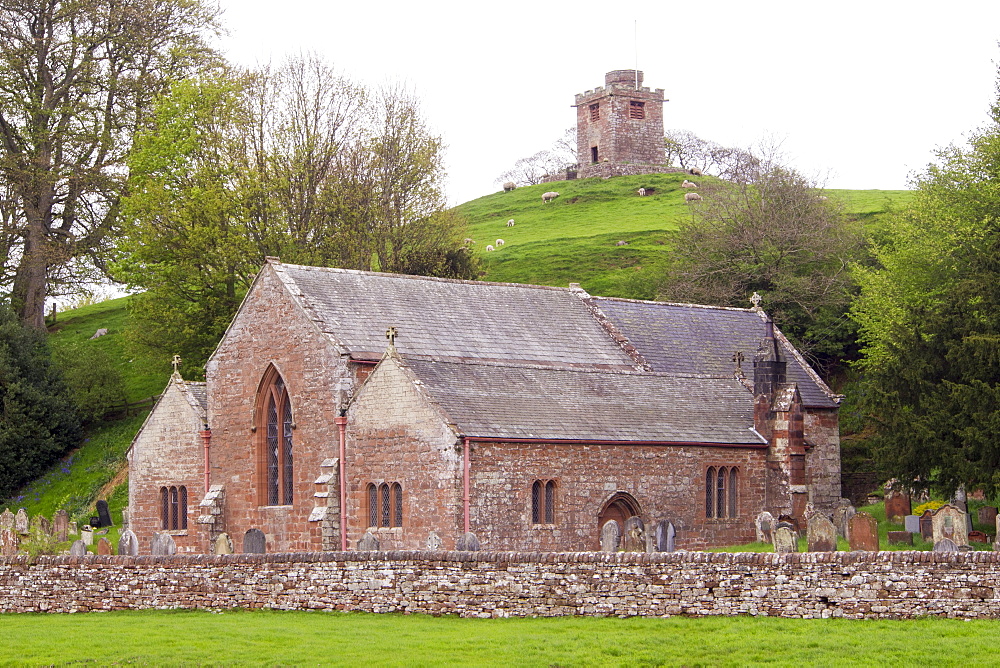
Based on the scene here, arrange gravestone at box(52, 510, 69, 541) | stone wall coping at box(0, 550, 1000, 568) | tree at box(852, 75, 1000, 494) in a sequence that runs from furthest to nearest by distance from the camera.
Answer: gravestone at box(52, 510, 69, 541) < tree at box(852, 75, 1000, 494) < stone wall coping at box(0, 550, 1000, 568)

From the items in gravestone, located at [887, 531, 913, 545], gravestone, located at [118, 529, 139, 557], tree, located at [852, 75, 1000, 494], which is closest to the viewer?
gravestone, located at [887, 531, 913, 545]

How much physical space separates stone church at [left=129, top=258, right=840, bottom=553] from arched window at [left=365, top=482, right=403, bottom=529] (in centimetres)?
6

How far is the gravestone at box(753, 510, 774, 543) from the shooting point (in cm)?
3788

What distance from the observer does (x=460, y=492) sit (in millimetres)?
35250

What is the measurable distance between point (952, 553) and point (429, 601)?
958 centimetres

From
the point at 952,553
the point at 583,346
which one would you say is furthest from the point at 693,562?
the point at 583,346

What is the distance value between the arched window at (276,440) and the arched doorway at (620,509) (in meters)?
9.66

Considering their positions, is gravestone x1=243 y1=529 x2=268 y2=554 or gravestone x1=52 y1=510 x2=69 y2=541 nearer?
gravestone x1=243 y1=529 x2=268 y2=554

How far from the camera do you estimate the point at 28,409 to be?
60344mm

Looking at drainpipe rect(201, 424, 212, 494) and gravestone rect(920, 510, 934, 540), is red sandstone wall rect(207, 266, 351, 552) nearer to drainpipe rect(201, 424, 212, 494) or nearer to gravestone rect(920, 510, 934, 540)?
drainpipe rect(201, 424, 212, 494)

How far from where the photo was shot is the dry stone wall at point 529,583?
2084cm

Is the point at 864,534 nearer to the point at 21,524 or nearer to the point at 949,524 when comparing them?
the point at 949,524

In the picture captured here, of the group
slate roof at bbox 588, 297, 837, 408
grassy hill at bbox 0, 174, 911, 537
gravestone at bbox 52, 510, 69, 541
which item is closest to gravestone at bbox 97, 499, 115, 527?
grassy hill at bbox 0, 174, 911, 537

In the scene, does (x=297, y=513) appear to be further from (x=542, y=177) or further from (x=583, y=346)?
(x=542, y=177)
